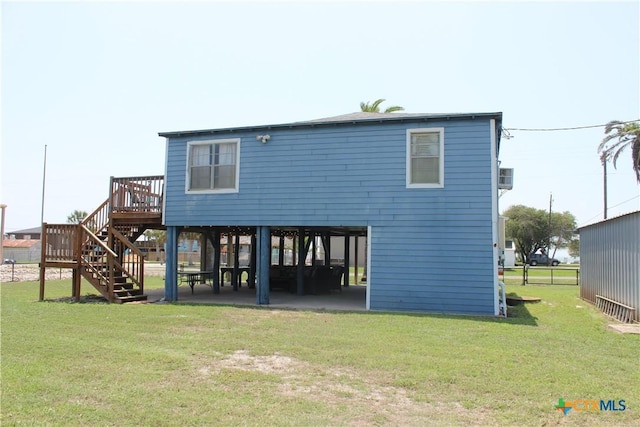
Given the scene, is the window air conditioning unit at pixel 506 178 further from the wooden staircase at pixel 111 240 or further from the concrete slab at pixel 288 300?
the wooden staircase at pixel 111 240

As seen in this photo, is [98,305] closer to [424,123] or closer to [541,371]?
[424,123]

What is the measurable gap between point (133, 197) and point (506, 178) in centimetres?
1024

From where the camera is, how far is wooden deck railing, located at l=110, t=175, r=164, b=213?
1432 cm

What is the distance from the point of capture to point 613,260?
11844 mm

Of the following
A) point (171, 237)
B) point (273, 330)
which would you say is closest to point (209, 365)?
point (273, 330)

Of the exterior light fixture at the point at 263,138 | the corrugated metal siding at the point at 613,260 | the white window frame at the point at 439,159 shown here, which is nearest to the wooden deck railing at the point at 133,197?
the exterior light fixture at the point at 263,138

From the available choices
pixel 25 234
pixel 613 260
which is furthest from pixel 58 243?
pixel 25 234

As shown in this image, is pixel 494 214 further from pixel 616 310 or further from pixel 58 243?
pixel 58 243

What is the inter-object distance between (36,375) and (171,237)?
27.8 feet

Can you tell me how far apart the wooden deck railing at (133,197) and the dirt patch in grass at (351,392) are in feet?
28.6

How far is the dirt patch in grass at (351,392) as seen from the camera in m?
4.38

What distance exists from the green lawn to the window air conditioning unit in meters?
4.02

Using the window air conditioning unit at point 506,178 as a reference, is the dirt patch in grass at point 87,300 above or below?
below

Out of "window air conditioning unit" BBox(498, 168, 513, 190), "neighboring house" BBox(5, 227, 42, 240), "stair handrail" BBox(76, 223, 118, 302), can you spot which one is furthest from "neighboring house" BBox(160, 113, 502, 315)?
"neighboring house" BBox(5, 227, 42, 240)
